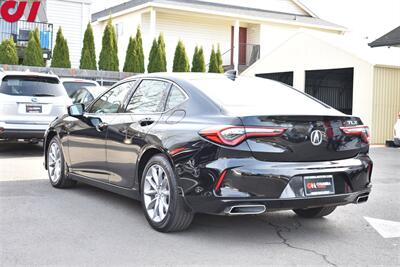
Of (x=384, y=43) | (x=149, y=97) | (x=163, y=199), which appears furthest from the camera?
(x=384, y=43)

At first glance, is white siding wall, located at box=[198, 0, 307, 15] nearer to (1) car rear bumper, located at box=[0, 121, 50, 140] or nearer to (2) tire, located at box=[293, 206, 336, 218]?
(1) car rear bumper, located at box=[0, 121, 50, 140]

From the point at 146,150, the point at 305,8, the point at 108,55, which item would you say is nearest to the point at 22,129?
the point at 146,150

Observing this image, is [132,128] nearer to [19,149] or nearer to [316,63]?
[19,149]

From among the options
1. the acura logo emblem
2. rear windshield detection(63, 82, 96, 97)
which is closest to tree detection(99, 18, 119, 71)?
rear windshield detection(63, 82, 96, 97)

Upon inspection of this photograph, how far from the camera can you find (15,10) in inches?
982

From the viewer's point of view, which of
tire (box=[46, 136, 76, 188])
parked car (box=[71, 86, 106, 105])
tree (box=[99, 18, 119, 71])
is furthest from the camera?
tree (box=[99, 18, 119, 71])

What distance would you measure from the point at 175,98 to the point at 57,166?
2.77 metres

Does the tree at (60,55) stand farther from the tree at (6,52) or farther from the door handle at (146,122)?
the door handle at (146,122)

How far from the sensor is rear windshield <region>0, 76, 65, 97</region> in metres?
10.9

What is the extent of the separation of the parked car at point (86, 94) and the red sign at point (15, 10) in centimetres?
1205

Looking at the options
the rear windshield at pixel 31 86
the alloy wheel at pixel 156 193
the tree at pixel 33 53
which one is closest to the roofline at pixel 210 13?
the tree at pixel 33 53

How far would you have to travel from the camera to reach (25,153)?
38.5 feet

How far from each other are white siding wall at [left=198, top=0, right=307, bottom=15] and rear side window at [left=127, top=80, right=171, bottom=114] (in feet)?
78.5

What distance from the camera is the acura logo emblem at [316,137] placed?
4988 mm
